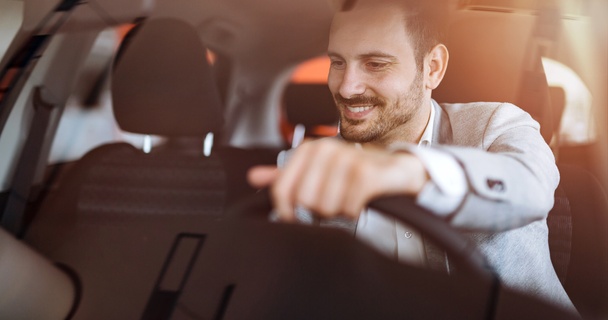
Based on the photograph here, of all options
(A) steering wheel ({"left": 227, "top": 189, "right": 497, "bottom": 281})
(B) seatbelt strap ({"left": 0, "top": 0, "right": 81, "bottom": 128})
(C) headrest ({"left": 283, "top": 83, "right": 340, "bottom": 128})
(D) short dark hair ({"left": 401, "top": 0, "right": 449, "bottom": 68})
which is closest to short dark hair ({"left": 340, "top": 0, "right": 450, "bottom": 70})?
(D) short dark hair ({"left": 401, "top": 0, "right": 449, "bottom": 68})

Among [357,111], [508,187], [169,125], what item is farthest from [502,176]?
[169,125]

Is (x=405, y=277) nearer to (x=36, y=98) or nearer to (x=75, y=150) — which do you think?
(x=75, y=150)

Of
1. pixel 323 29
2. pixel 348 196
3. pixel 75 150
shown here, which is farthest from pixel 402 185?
pixel 75 150

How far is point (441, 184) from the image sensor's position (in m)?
0.80

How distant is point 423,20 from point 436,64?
65 mm

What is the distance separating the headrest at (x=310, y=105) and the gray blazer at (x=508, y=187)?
0.15 meters

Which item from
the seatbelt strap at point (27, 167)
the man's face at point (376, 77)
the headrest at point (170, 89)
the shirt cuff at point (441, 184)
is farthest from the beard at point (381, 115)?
the seatbelt strap at point (27, 167)

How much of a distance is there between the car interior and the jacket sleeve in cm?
3

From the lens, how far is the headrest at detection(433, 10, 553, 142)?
96 cm

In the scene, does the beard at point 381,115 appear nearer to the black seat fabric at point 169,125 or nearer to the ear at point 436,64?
the ear at point 436,64

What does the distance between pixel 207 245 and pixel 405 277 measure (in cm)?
31

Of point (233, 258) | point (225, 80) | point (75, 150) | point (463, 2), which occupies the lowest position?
point (233, 258)

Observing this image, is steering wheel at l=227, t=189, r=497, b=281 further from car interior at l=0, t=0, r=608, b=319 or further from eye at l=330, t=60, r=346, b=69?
eye at l=330, t=60, r=346, b=69

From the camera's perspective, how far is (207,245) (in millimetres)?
1027
